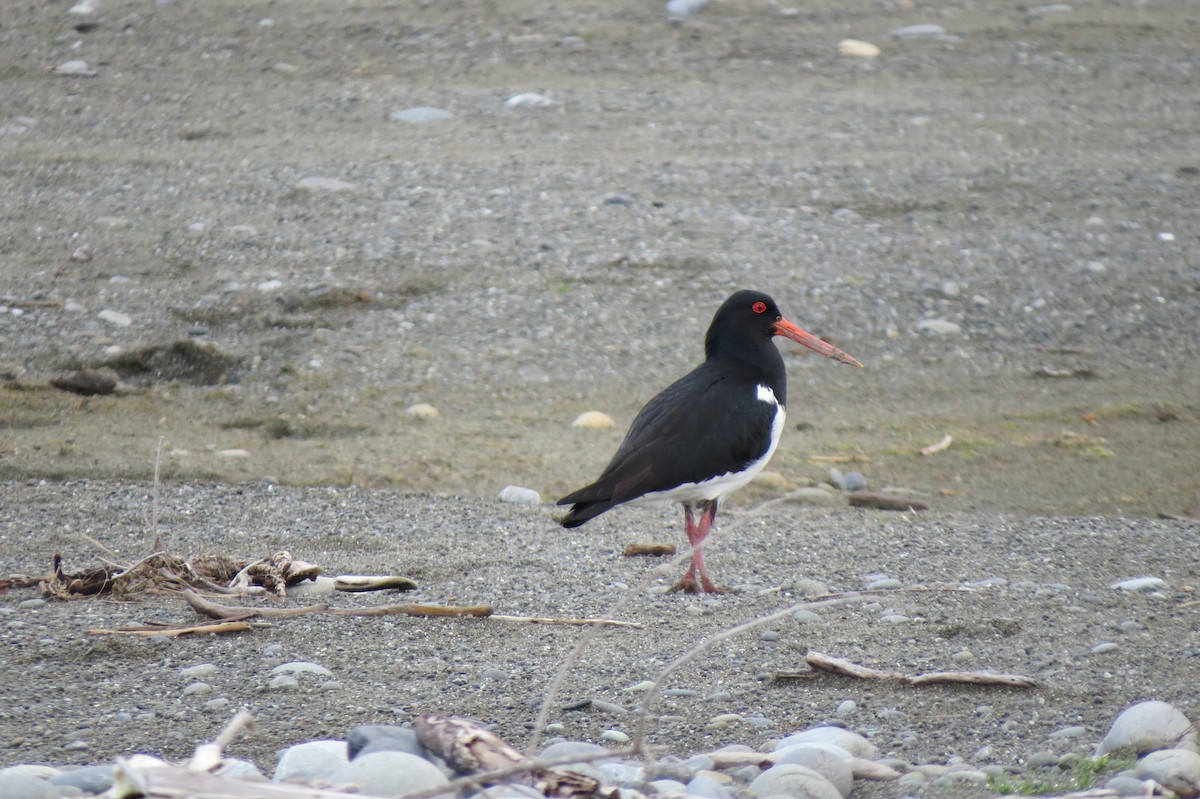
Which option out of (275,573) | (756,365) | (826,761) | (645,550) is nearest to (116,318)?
(275,573)

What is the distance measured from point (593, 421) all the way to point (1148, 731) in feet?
13.5

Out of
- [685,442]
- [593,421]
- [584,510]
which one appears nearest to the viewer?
[584,510]

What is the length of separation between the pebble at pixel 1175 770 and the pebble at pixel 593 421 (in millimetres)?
4191

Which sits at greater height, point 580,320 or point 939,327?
point 580,320

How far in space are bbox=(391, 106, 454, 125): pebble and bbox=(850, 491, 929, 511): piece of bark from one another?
568 cm

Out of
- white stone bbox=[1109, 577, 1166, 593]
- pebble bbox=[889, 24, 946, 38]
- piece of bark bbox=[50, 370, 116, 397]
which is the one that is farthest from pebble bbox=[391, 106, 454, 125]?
white stone bbox=[1109, 577, 1166, 593]

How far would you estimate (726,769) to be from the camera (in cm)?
341

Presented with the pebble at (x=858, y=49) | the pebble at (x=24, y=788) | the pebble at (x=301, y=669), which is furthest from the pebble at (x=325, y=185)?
the pebble at (x=24, y=788)

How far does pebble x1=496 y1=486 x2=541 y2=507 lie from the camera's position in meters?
6.18

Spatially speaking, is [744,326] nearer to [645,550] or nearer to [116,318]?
[645,550]

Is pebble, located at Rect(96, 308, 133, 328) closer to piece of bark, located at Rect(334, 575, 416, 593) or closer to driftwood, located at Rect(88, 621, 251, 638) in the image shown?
piece of bark, located at Rect(334, 575, 416, 593)

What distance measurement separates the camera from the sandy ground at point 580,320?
14.1ft

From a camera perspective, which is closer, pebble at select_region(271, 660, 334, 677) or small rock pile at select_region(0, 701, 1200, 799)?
small rock pile at select_region(0, 701, 1200, 799)

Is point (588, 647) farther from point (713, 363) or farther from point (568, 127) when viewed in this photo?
point (568, 127)
